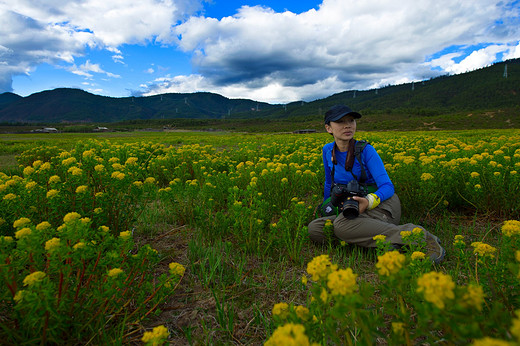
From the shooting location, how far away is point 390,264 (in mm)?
996

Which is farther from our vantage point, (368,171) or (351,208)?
(368,171)

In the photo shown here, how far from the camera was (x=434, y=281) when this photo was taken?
850 millimetres

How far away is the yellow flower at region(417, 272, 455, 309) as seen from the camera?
32.7 inches

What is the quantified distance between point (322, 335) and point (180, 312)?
1.22m

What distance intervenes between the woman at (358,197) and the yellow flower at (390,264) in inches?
78.4

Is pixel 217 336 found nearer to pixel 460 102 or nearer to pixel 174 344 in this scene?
pixel 174 344

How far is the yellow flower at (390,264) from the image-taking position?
3.23 ft

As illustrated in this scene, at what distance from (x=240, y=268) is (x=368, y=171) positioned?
2199 mm

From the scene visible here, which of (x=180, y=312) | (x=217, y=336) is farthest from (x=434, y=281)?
(x=180, y=312)

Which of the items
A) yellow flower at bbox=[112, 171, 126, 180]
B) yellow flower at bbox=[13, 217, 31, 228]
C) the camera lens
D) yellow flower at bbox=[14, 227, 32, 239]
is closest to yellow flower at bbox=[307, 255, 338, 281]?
yellow flower at bbox=[14, 227, 32, 239]

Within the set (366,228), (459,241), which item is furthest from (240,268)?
(459,241)

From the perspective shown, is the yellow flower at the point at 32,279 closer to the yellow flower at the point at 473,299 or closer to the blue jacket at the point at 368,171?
the yellow flower at the point at 473,299

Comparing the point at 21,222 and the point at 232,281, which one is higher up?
the point at 21,222

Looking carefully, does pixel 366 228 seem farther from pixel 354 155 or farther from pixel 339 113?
pixel 339 113
